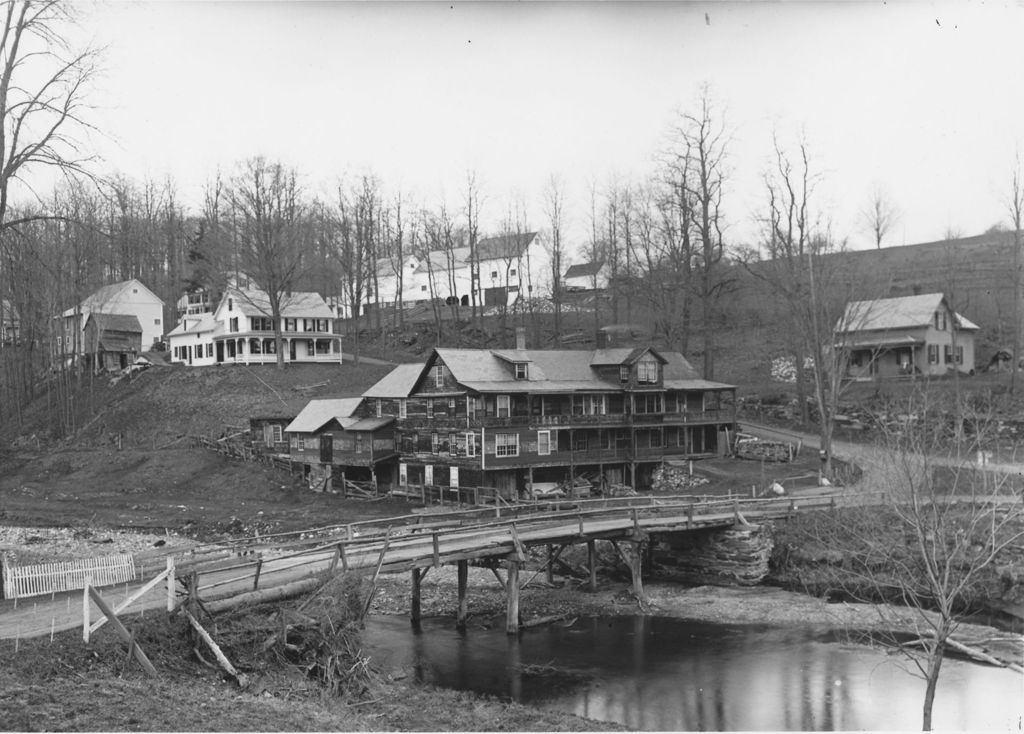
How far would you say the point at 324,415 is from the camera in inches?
1885

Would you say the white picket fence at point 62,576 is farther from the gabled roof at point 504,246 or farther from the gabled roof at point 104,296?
the gabled roof at point 504,246

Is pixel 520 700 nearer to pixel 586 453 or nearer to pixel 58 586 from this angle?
pixel 58 586

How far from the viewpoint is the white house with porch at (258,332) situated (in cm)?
6812

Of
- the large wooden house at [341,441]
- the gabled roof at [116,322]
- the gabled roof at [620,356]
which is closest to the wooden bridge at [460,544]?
the large wooden house at [341,441]

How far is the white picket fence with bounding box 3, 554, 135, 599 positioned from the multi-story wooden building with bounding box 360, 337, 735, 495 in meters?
21.0

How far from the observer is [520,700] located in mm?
19422

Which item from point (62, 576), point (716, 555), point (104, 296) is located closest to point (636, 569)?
point (716, 555)

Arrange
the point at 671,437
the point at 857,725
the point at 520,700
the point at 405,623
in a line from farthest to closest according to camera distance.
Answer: the point at 671,437
the point at 405,623
the point at 520,700
the point at 857,725

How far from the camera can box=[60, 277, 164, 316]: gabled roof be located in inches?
2768

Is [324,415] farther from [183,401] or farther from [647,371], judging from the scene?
[183,401]

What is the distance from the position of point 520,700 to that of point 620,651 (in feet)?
15.7

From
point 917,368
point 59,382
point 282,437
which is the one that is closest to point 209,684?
point 282,437

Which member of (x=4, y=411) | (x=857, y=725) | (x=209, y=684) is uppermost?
(x=4, y=411)

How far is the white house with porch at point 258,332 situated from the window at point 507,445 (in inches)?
1241
